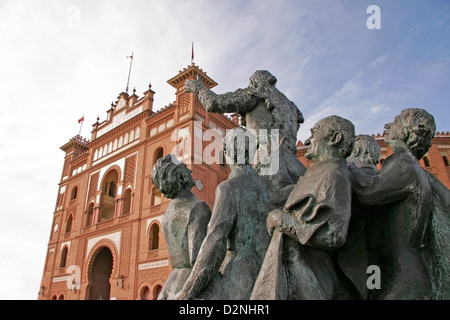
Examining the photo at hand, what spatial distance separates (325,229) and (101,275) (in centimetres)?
2151

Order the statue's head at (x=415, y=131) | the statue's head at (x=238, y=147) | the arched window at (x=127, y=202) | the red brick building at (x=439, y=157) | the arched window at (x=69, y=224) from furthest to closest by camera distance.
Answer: the arched window at (x=69, y=224) → the red brick building at (x=439, y=157) → the arched window at (x=127, y=202) → the statue's head at (x=238, y=147) → the statue's head at (x=415, y=131)

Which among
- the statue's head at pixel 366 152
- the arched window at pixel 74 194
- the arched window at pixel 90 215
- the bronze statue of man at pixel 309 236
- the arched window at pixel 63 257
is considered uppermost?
the arched window at pixel 74 194

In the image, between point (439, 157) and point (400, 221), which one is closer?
point (400, 221)

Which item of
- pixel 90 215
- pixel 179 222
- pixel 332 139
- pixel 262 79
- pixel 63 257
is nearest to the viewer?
pixel 332 139

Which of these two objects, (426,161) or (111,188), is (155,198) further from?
(426,161)

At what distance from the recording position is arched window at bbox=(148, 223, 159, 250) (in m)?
17.7

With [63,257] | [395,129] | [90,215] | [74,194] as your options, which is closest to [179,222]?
[395,129]

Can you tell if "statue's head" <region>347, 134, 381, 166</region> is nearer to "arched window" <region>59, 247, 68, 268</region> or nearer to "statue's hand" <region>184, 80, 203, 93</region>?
"statue's hand" <region>184, 80, 203, 93</region>

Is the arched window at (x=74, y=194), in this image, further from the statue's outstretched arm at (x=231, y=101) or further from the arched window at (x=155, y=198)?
the statue's outstretched arm at (x=231, y=101)

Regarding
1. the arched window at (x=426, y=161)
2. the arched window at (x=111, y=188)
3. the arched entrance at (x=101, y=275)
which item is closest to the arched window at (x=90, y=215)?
the arched window at (x=111, y=188)

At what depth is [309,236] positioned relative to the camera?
1577mm

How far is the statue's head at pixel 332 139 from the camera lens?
184 cm

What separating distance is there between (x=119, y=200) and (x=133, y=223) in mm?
2146

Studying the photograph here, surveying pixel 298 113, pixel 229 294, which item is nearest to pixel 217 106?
pixel 298 113
